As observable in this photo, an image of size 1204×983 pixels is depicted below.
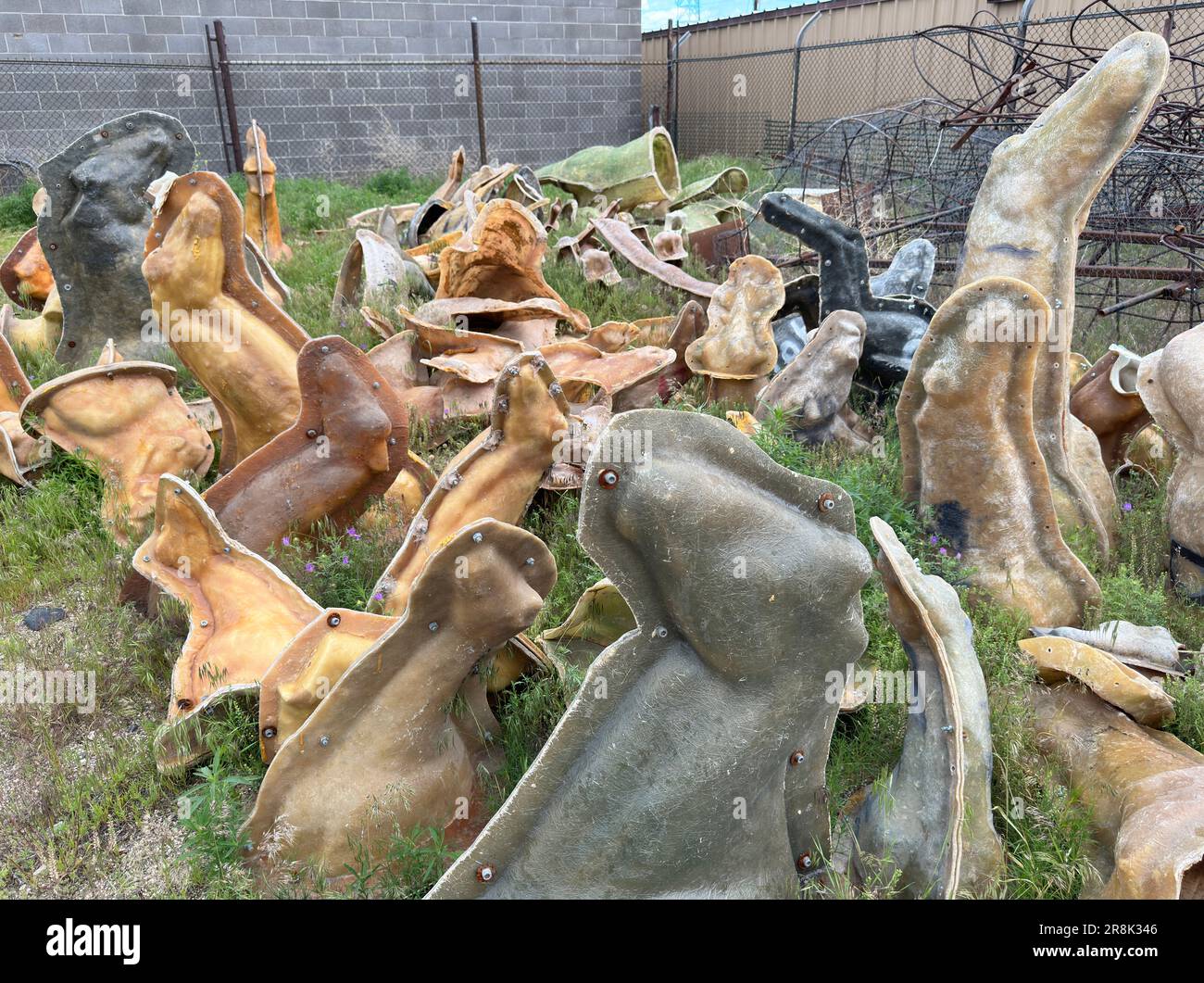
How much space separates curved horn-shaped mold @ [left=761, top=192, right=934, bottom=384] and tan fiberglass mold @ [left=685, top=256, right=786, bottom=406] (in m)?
0.25

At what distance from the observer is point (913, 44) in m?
9.82

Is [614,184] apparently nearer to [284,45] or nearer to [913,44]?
[913,44]

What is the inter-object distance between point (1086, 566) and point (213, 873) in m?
2.60

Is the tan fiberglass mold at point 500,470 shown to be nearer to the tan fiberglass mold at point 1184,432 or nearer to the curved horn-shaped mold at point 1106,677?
the curved horn-shaped mold at point 1106,677

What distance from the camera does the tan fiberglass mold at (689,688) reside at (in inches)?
60.6

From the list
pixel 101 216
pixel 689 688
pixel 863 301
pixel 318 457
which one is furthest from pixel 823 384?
pixel 101 216

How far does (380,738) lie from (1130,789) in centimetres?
162

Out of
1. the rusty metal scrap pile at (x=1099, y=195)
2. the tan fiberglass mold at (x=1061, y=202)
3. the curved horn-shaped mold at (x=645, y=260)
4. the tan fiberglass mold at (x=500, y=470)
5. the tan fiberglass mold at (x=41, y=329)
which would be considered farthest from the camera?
the curved horn-shaped mold at (x=645, y=260)

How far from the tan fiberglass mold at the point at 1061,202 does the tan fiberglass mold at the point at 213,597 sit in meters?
2.31

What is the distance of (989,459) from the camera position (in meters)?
2.66

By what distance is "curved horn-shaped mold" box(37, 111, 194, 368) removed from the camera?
4.51 meters

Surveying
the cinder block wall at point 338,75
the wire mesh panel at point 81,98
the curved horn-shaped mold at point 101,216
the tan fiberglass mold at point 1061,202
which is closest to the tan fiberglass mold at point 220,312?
the curved horn-shaped mold at point 101,216

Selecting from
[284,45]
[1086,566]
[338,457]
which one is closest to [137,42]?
[284,45]

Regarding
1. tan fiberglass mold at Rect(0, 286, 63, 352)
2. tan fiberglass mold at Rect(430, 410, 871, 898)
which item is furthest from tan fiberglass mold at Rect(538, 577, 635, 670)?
tan fiberglass mold at Rect(0, 286, 63, 352)
